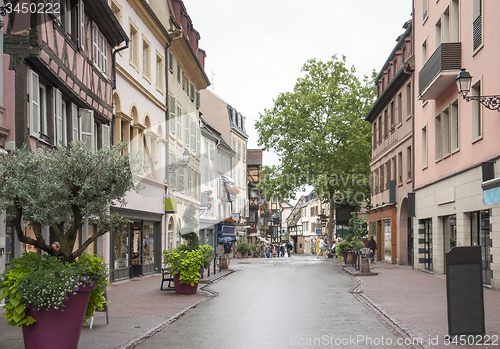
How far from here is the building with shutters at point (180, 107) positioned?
106 feet

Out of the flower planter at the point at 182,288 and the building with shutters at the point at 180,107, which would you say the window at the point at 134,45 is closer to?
the building with shutters at the point at 180,107

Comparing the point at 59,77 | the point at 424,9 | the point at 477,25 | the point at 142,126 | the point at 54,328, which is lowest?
the point at 54,328

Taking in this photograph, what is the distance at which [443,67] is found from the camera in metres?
21.9

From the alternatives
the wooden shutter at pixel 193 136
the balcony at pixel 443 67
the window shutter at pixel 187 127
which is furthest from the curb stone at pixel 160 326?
the wooden shutter at pixel 193 136

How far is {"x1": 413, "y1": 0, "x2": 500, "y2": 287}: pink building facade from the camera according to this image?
1855 cm

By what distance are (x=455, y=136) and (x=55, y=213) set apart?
1762 centimetres

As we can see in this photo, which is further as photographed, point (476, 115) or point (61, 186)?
point (476, 115)

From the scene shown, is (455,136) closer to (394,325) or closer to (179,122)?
(394,325)

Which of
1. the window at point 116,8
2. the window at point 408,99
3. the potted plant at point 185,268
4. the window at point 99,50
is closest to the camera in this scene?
the potted plant at point 185,268

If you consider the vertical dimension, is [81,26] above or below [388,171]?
above

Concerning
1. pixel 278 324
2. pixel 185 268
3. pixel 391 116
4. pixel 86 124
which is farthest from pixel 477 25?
pixel 391 116

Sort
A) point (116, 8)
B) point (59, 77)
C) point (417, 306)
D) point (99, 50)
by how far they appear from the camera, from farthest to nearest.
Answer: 1. point (116, 8)
2. point (99, 50)
3. point (59, 77)
4. point (417, 306)

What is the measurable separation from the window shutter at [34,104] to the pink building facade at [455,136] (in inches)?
449

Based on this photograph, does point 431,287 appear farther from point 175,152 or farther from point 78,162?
point 175,152
